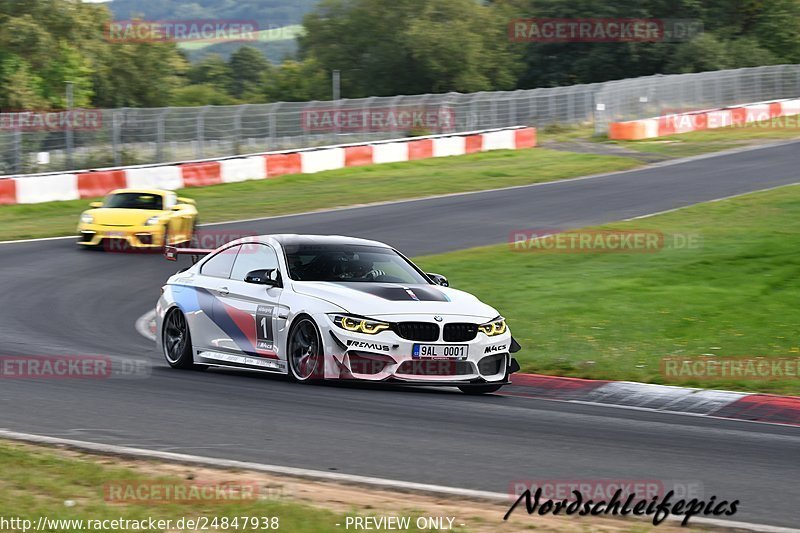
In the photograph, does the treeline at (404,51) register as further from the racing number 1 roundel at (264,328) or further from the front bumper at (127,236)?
the racing number 1 roundel at (264,328)

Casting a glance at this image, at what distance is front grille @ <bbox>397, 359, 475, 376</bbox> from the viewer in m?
10.9

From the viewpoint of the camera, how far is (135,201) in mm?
24172

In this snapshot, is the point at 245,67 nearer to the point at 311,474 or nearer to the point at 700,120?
the point at 700,120

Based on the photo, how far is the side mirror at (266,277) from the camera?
11.8 m

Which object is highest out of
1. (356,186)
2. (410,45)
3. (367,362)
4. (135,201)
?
(410,45)

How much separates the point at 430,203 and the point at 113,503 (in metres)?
24.0

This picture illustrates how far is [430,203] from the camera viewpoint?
99.2 feet

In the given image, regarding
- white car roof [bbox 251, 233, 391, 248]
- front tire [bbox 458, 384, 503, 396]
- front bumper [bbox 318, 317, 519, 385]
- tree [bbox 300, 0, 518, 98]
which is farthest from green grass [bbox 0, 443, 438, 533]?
tree [bbox 300, 0, 518, 98]

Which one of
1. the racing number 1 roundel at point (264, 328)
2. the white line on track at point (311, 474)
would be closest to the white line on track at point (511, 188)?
the racing number 1 roundel at point (264, 328)

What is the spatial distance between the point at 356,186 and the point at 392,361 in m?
23.7

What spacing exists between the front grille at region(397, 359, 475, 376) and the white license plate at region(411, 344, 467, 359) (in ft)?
0.13

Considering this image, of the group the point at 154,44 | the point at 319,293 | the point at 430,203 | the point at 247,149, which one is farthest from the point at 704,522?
the point at 154,44

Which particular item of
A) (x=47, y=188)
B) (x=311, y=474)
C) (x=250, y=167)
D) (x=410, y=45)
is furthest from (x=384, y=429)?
(x=410, y=45)

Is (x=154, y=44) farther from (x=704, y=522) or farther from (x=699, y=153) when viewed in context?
(x=704, y=522)
